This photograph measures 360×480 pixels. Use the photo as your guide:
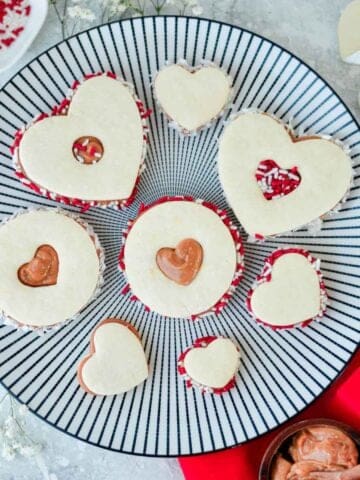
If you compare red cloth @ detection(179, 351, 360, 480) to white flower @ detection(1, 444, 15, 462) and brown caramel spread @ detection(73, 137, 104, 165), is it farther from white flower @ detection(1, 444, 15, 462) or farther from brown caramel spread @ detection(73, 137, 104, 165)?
brown caramel spread @ detection(73, 137, 104, 165)

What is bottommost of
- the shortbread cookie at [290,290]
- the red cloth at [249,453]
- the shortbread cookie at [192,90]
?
the red cloth at [249,453]

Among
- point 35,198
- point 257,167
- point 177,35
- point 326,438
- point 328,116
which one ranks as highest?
point 177,35

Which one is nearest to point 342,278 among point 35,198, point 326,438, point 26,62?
point 326,438

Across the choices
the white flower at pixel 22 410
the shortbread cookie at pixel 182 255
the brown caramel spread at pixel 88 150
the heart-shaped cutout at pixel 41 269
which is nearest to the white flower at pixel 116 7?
the brown caramel spread at pixel 88 150

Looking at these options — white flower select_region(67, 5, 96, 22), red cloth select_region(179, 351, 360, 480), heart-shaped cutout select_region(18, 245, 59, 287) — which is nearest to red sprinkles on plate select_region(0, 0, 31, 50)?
white flower select_region(67, 5, 96, 22)

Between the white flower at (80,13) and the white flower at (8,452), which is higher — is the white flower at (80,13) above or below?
above

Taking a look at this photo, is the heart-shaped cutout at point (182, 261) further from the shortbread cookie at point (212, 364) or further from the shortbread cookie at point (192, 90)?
the shortbread cookie at point (192, 90)

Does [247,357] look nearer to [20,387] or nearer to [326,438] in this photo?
[326,438]
